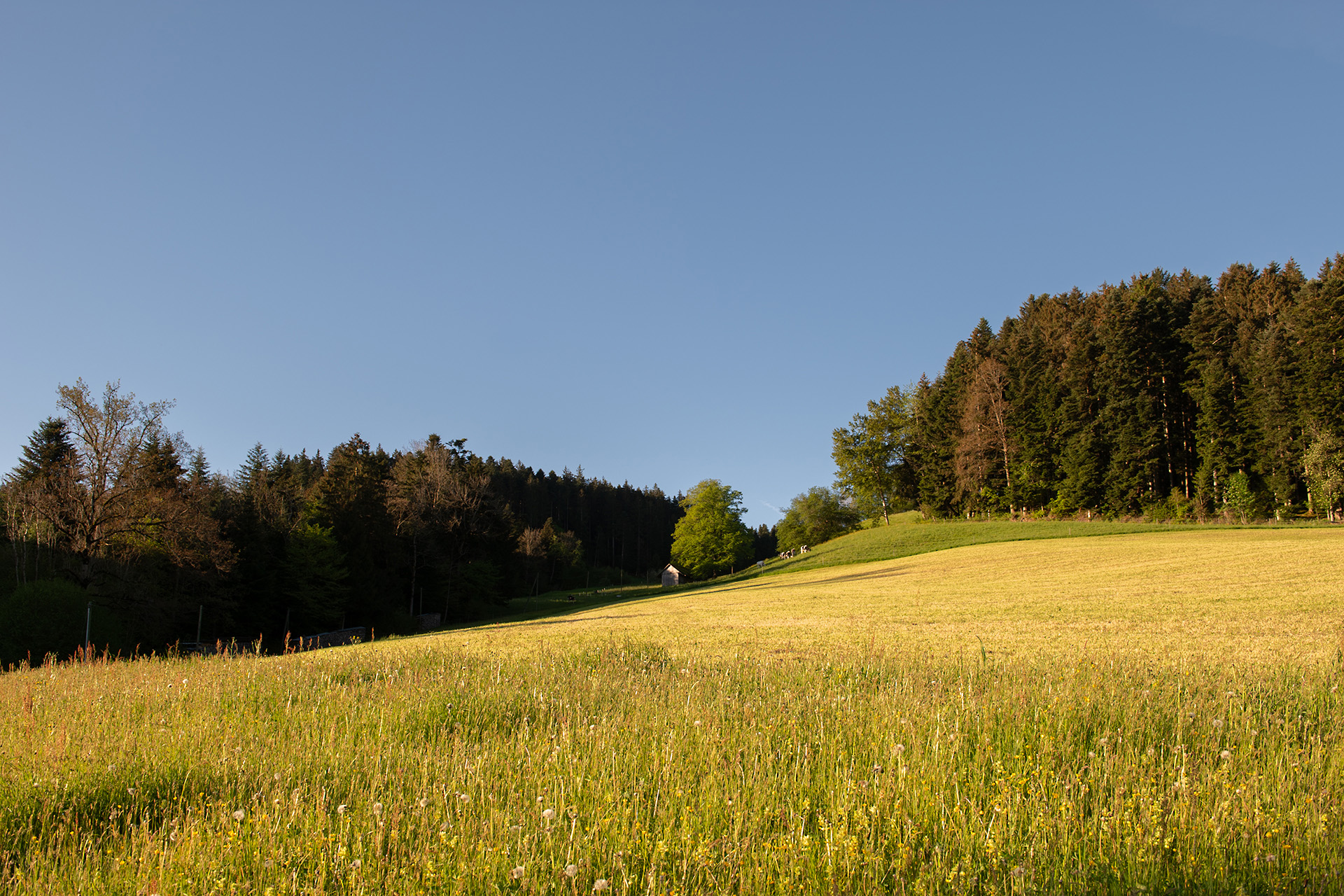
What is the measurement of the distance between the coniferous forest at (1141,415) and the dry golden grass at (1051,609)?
1341 centimetres

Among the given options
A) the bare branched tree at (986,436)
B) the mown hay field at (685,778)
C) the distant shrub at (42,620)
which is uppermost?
the bare branched tree at (986,436)

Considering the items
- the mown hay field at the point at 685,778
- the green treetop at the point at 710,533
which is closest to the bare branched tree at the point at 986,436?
the green treetop at the point at 710,533

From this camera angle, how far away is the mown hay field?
292 cm

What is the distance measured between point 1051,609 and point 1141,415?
1919 inches

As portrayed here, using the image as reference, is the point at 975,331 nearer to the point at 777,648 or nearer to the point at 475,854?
the point at 777,648

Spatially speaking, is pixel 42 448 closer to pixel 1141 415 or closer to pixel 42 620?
pixel 42 620

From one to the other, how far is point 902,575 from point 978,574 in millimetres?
4129

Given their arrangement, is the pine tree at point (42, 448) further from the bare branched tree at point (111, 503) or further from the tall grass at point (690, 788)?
the tall grass at point (690, 788)

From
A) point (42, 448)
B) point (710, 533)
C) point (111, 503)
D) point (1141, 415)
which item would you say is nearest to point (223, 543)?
point (111, 503)

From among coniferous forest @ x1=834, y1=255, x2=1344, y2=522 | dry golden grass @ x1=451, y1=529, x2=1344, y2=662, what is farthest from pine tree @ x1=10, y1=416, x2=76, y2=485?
coniferous forest @ x1=834, y1=255, x2=1344, y2=522

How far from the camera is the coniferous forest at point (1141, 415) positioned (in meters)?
47.2

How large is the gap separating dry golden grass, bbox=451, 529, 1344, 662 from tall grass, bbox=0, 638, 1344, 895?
5.69 m

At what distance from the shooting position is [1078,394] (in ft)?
202

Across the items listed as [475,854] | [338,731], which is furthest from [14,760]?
[475,854]
